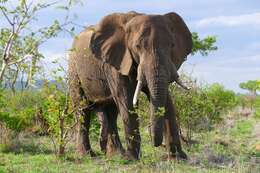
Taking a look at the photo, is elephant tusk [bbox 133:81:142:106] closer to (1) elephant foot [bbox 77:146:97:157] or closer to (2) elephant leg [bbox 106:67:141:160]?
(2) elephant leg [bbox 106:67:141:160]

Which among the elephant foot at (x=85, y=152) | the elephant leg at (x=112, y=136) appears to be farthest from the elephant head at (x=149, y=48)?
the elephant foot at (x=85, y=152)

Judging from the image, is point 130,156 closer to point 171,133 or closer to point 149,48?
point 171,133

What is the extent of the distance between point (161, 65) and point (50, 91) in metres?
Answer: 2.56

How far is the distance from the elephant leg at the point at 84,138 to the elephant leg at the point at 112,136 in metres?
0.46

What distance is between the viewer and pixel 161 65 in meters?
9.49

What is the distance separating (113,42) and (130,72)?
0.88 metres

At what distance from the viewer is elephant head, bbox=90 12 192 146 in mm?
9461

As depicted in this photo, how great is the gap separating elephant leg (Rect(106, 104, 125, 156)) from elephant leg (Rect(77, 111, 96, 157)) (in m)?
0.46

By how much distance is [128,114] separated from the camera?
10.4 m

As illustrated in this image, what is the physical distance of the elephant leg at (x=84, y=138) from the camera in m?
12.1

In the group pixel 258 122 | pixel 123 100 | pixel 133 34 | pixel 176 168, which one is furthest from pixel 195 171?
pixel 258 122

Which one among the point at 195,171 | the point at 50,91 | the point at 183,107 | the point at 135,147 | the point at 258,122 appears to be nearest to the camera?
the point at 195,171

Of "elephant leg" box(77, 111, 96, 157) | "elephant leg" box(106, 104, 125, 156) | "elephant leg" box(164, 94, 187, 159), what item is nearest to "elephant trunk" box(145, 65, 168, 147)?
"elephant leg" box(164, 94, 187, 159)

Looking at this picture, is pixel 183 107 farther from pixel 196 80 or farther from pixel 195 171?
pixel 195 171
